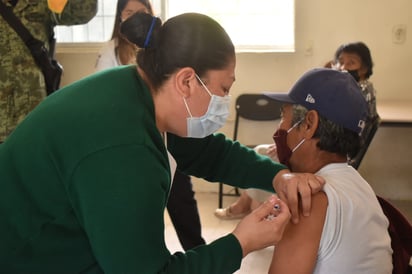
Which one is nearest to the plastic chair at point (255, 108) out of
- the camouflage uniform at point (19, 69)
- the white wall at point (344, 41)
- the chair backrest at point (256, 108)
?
the chair backrest at point (256, 108)

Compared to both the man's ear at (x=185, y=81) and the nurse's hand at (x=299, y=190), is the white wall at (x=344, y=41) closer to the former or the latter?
the nurse's hand at (x=299, y=190)

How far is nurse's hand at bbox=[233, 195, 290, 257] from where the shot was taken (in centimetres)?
111

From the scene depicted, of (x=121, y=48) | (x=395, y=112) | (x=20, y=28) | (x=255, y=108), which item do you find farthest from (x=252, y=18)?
(x=20, y=28)

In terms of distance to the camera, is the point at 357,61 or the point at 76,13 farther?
the point at 357,61

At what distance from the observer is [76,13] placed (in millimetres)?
2443

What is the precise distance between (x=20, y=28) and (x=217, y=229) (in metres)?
1.68

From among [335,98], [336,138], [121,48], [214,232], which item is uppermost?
[121,48]

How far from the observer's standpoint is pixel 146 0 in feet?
8.41

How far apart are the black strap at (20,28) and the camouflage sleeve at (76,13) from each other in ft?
0.54

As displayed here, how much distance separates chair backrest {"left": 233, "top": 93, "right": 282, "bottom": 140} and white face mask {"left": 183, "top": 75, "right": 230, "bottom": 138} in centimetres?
A: 243

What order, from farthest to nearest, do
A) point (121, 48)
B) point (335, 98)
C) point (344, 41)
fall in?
point (344, 41) < point (121, 48) < point (335, 98)

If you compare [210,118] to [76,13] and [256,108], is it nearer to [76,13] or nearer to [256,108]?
[76,13]

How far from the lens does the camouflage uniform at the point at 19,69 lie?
2.21m

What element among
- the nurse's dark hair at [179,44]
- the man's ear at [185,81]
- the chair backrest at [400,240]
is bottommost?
the chair backrest at [400,240]
